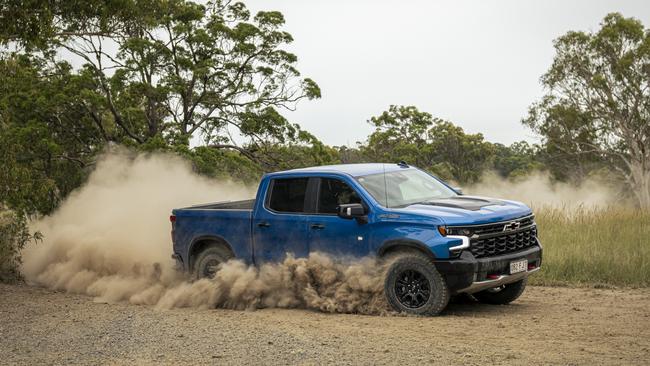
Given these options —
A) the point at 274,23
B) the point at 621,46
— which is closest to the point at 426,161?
the point at 621,46

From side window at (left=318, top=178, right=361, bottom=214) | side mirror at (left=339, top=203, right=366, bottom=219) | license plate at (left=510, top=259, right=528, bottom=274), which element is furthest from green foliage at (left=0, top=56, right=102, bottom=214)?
license plate at (left=510, top=259, right=528, bottom=274)

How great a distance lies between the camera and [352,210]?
999 centimetres

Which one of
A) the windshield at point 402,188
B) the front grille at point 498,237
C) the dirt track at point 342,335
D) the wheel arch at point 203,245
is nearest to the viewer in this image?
the dirt track at point 342,335

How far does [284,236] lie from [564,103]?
139 ft

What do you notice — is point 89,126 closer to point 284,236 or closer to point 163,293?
point 163,293

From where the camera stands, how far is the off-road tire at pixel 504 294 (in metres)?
10.9

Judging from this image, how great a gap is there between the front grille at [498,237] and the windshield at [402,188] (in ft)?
3.66

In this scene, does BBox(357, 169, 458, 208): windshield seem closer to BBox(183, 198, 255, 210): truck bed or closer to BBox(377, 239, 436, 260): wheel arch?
BBox(377, 239, 436, 260): wheel arch

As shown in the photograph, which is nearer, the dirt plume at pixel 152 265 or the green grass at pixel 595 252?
the dirt plume at pixel 152 265

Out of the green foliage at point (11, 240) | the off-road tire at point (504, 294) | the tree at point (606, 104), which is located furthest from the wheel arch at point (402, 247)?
the tree at point (606, 104)

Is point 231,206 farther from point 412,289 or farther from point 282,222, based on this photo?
point 412,289

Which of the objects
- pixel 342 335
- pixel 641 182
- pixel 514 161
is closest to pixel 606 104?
Answer: pixel 641 182

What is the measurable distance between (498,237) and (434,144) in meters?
52.3

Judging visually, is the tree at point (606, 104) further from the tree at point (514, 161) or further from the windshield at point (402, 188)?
the windshield at point (402, 188)
